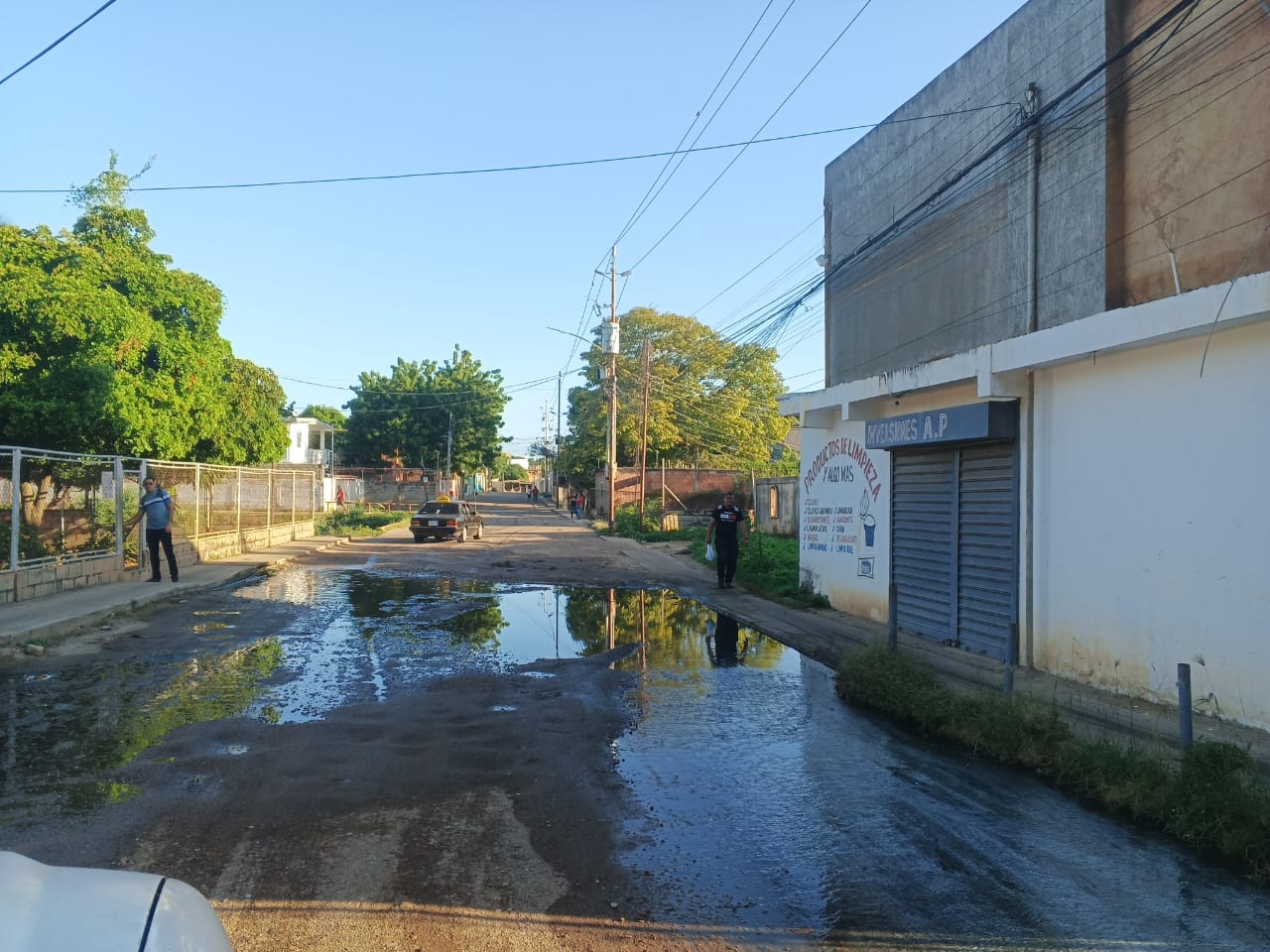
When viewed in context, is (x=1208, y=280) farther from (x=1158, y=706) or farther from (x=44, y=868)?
(x=44, y=868)

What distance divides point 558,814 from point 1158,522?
597 centimetres

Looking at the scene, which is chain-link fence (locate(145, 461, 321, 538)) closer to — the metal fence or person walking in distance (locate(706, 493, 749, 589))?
the metal fence

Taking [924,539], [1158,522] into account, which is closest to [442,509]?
[924,539]

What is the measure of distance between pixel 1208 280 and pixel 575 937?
25.3ft

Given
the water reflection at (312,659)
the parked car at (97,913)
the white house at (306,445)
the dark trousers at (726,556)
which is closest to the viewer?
the parked car at (97,913)

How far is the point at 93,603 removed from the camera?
523 inches

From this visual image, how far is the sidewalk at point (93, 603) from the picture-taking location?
35.4 ft

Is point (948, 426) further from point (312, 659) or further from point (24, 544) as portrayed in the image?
point (24, 544)

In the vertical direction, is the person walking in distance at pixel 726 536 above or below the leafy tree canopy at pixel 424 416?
below

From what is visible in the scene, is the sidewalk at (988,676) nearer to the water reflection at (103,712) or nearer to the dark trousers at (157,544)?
the water reflection at (103,712)

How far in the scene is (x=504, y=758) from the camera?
645cm

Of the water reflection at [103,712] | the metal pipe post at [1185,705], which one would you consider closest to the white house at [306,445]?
the water reflection at [103,712]

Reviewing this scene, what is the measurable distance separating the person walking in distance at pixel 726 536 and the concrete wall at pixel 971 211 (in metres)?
3.22

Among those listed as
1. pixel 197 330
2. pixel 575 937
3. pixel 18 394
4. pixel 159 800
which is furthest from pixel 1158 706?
pixel 197 330
